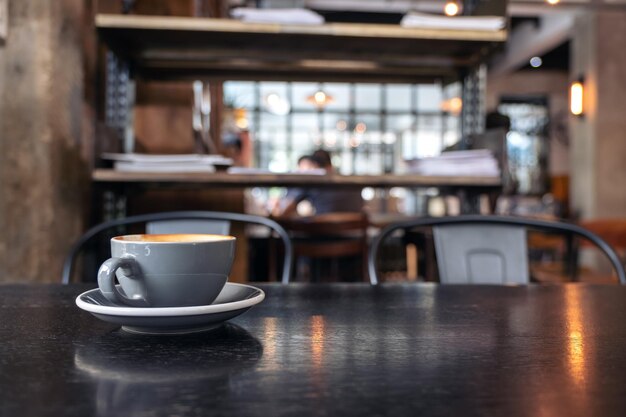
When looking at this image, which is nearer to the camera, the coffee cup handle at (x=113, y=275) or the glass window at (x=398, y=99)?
the coffee cup handle at (x=113, y=275)

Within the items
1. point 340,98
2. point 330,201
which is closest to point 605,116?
point 330,201

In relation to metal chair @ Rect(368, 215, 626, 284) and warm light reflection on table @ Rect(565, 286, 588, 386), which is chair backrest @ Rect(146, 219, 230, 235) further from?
warm light reflection on table @ Rect(565, 286, 588, 386)

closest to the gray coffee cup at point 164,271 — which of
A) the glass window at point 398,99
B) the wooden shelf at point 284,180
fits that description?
the wooden shelf at point 284,180

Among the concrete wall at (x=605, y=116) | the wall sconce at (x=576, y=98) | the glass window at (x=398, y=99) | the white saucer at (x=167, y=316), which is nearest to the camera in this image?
the white saucer at (x=167, y=316)

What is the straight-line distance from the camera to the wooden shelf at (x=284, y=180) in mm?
1891

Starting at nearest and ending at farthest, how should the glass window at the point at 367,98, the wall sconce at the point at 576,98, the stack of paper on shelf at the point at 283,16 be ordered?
the stack of paper on shelf at the point at 283,16 < the wall sconce at the point at 576,98 < the glass window at the point at 367,98

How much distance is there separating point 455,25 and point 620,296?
1.44 metres

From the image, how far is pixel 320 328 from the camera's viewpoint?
58cm

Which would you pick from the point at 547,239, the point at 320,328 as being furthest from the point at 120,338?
the point at 547,239

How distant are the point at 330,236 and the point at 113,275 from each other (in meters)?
2.84

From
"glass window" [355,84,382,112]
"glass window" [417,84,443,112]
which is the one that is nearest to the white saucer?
"glass window" [355,84,382,112]

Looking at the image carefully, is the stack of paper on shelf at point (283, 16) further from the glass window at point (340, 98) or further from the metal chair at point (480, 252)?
the glass window at point (340, 98)

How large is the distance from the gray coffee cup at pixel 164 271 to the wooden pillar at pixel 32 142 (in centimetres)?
119

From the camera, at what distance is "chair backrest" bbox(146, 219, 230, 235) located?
142cm
